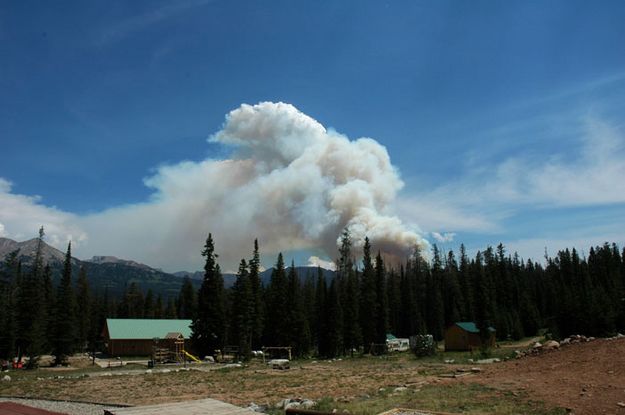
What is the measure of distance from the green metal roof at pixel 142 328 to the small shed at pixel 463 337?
46.3 m

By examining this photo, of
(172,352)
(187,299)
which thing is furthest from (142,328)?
(187,299)

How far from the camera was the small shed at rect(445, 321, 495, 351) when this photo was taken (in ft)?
246

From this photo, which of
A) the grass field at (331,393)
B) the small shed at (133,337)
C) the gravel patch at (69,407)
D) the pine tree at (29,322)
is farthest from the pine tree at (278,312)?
the gravel patch at (69,407)

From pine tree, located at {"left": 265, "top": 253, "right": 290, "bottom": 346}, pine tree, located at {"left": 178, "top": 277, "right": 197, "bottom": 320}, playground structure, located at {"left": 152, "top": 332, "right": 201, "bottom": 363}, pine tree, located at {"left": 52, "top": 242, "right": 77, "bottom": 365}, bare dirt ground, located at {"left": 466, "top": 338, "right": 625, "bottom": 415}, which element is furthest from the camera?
pine tree, located at {"left": 178, "top": 277, "right": 197, "bottom": 320}

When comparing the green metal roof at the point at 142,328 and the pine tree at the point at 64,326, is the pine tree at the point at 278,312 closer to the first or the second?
the green metal roof at the point at 142,328

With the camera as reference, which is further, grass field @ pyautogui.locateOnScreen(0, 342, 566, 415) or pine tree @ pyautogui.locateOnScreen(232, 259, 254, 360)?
pine tree @ pyautogui.locateOnScreen(232, 259, 254, 360)

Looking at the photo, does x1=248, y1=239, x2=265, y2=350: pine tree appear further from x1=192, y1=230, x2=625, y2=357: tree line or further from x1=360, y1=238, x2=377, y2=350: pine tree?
x1=360, y1=238, x2=377, y2=350: pine tree

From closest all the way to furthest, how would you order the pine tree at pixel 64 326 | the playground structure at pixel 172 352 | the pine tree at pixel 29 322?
1. the pine tree at pixel 29 322
2. the playground structure at pixel 172 352
3. the pine tree at pixel 64 326

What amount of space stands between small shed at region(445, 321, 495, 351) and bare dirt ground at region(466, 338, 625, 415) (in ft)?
141

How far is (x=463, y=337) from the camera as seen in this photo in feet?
248

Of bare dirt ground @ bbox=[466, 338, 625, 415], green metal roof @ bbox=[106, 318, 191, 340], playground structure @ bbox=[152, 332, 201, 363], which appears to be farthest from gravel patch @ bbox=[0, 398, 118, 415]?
green metal roof @ bbox=[106, 318, 191, 340]

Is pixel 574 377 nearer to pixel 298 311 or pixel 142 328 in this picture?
pixel 298 311

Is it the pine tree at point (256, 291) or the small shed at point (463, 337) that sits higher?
the pine tree at point (256, 291)

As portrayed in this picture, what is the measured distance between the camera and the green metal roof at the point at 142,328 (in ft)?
265
